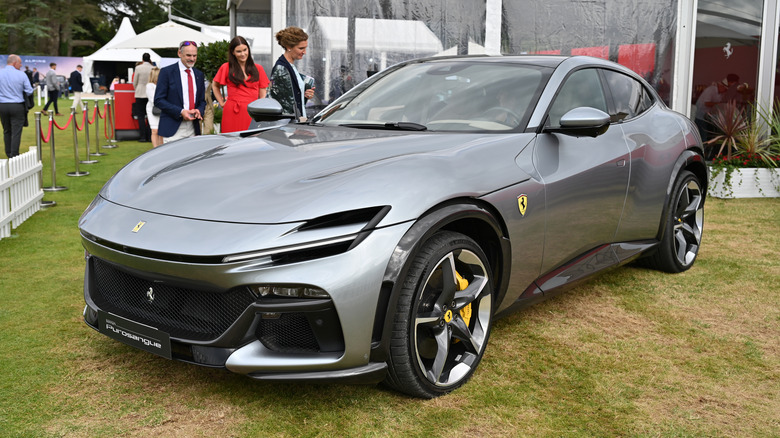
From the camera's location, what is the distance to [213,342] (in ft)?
8.61

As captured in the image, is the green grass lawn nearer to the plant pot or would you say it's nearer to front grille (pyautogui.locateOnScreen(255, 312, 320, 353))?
front grille (pyautogui.locateOnScreen(255, 312, 320, 353))

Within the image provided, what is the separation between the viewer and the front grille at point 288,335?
8.71 ft

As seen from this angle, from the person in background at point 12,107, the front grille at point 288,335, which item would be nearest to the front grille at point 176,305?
the front grille at point 288,335

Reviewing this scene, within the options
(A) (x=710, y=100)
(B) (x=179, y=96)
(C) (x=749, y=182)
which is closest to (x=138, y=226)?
(B) (x=179, y=96)

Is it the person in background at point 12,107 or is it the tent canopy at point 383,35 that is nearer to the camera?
the tent canopy at point 383,35

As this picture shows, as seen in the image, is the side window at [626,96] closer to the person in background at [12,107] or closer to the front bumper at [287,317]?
the front bumper at [287,317]

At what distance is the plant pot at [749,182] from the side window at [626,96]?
5.04 m

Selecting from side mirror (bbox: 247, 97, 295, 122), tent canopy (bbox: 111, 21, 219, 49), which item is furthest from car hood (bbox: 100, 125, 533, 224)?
tent canopy (bbox: 111, 21, 219, 49)

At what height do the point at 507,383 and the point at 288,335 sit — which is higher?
the point at 288,335

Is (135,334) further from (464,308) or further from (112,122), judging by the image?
(112,122)

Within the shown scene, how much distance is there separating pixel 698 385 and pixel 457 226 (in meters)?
1.35

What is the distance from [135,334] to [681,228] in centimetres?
399

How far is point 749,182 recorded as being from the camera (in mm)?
9281

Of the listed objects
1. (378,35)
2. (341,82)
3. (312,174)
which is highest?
(378,35)
